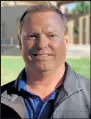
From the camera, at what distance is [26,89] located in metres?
1.39

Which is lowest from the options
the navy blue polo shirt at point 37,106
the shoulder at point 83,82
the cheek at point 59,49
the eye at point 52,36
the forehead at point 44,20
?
the navy blue polo shirt at point 37,106

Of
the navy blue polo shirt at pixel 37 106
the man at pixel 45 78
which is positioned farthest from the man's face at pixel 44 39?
the navy blue polo shirt at pixel 37 106

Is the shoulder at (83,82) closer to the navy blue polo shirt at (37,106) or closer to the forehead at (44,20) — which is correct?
the navy blue polo shirt at (37,106)

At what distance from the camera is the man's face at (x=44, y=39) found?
130 cm

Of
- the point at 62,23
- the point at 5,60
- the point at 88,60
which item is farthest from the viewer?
the point at 88,60

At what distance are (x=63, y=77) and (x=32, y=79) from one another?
17cm

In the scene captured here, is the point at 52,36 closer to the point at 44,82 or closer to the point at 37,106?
the point at 44,82

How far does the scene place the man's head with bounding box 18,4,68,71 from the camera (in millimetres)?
1304

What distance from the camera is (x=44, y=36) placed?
1.31 m

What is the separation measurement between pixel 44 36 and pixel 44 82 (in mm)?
259

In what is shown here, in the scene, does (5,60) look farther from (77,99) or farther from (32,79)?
(77,99)

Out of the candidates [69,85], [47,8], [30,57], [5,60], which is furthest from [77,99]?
[5,60]

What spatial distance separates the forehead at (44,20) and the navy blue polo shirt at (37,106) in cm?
36

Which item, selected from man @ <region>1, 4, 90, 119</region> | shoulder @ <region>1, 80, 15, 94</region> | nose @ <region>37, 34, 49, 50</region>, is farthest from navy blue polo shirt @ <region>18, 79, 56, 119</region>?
nose @ <region>37, 34, 49, 50</region>
